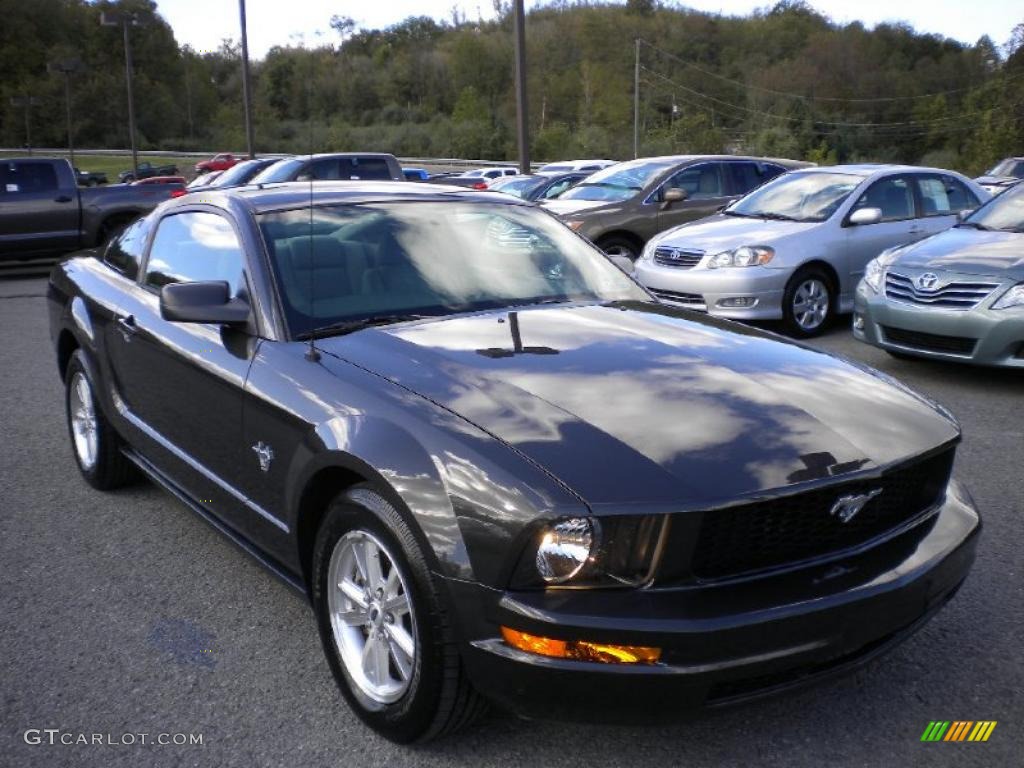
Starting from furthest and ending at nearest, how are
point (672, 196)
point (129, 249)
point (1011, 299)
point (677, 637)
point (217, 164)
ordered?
point (217, 164) < point (672, 196) < point (1011, 299) < point (129, 249) < point (677, 637)

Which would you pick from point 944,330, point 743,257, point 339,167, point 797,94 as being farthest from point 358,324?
point 797,94

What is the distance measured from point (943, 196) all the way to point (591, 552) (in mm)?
8990

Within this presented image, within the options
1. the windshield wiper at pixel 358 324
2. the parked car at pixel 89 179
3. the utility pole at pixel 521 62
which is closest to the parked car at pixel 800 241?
the windshield wiper at pixel 358 324

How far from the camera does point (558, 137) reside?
83750 mm

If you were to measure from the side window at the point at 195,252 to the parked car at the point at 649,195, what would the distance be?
23.9ft

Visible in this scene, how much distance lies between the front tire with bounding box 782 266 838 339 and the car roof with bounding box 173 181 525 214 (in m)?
4.96

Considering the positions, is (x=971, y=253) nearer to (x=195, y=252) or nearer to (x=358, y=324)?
(x=358, y=324)

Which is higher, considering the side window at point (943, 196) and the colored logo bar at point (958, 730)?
the side window at point (943, 196)

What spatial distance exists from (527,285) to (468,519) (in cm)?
159

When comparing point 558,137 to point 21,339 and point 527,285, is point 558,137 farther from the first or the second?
point 527,285

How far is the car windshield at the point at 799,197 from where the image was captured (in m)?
9.23

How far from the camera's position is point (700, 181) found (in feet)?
39.9

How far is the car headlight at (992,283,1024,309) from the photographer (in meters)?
6.21

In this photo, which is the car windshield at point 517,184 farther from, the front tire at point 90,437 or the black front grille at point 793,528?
the black front grille at point 793,528
